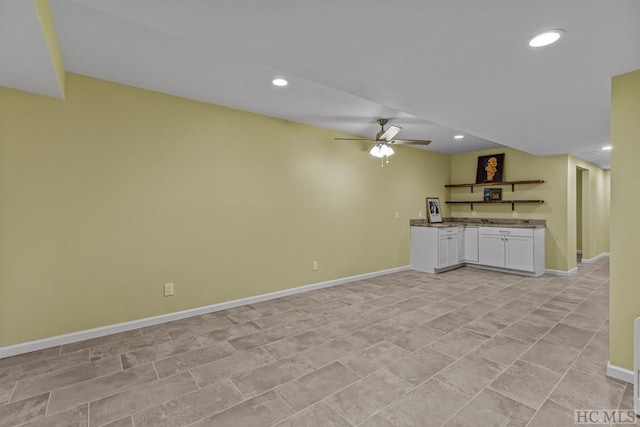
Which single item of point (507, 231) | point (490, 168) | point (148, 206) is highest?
point (490, 168)

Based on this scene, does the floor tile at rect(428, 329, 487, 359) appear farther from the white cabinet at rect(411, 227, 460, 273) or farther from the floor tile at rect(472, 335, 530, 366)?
the white cabinet at rect(411, 227, 460, 273)

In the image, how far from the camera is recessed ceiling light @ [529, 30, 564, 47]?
170 centimetres

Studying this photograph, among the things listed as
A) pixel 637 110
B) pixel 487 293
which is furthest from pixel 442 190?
pixel 637 110

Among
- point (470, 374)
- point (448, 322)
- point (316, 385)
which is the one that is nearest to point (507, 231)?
point (448, 322)

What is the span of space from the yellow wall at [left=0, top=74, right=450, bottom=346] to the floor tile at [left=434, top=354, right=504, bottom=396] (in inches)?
94.6

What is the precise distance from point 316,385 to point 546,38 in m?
2.58

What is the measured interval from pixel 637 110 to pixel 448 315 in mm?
2358

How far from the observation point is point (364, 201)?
5.07 metres

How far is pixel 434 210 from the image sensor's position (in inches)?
249

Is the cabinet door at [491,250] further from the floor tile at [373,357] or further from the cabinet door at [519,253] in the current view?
the floor tile at [373,357]

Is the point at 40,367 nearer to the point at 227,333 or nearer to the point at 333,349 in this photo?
the point at 227,333

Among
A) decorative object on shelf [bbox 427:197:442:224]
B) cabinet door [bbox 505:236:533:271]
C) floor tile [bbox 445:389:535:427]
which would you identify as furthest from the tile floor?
decorative object on shelf [bbox 427:197:442:224]

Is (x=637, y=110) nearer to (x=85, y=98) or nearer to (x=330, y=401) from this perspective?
(x=330, y=401)

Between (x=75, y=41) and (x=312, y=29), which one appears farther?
(x=75, y=41)
